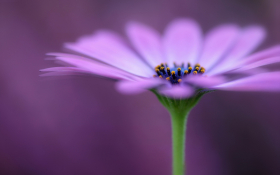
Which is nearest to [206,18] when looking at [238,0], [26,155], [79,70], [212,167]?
[238,0]

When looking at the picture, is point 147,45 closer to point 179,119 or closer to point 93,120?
point 179,119

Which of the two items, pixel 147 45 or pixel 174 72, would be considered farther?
pixel 147 45

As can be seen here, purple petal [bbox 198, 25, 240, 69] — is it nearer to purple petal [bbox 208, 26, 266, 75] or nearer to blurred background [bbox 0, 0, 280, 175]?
purple petal [bbox 208, 26, 266, 75]

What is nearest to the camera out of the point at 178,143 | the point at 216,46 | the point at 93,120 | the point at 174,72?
the point at 178,143

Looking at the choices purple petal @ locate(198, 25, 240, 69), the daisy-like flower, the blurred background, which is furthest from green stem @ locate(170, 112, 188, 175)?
the blurred background

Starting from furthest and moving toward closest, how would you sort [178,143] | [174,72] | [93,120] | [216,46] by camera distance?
[93,120] < [216,46] < [174,72] < [178,143]

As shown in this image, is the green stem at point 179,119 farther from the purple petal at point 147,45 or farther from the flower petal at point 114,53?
the purple petal at point 147,45

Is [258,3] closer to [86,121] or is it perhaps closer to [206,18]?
[206,18]

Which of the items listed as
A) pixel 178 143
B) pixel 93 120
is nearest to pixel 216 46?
pixel 178 143
